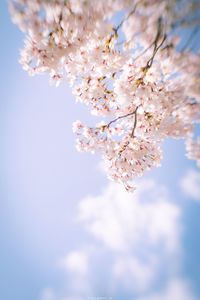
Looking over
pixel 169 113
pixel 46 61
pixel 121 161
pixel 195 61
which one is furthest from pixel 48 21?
pixel 121 161

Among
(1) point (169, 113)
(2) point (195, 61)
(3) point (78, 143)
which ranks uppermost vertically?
(3) point (78, 143)

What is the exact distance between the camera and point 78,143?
7504 millimetres

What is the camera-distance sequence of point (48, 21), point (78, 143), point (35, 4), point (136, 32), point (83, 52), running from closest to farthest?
point (35, 4)
point (48, 21)
point (136, 32)
point (83, 52)
point (78, 143)

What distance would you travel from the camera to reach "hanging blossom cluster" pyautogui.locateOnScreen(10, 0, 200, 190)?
442 cm

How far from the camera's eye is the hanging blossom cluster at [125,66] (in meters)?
4.42

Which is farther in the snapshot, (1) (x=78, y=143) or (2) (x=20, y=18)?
(1) (x=78, y=143)

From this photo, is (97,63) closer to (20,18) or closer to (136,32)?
(136,32)

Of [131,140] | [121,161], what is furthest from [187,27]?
[121,161]

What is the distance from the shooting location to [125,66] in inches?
232

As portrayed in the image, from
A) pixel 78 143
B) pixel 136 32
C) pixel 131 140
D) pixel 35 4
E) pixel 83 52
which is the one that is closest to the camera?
pixel 35 4

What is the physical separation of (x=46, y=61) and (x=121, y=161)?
3.41 meters

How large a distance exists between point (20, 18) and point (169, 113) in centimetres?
349

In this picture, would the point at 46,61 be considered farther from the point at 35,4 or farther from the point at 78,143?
the point at 78,143

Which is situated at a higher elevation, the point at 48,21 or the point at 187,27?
the point at 48,21
